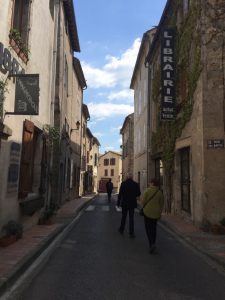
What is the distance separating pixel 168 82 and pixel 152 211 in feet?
27.1

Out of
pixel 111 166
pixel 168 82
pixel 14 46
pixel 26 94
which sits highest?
pixel 111 166

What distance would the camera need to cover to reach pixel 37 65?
11898mm

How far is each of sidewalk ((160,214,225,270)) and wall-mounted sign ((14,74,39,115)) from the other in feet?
15.3

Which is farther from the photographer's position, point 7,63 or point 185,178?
point 185,178

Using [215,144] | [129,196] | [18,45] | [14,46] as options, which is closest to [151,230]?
[129,196]

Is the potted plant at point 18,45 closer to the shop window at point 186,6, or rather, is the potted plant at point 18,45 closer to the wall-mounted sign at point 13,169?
the wall-mounted sign at point 13,169

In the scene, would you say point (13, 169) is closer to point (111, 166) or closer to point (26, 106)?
point (26, 106)

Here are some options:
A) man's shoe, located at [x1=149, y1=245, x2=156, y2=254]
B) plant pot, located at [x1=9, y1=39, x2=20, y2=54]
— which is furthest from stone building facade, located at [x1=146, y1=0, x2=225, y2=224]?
plant pot, located at [x1=9, y1=39, x2=20, y2=54]

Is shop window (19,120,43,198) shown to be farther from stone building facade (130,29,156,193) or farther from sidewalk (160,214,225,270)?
stone building facade (130,29,156,193)

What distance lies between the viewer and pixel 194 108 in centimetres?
1300

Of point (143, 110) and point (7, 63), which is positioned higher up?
point (143, 110)

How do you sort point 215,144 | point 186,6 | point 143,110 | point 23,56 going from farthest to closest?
point 143,110 < point 186,6 < point 215,144 < point 23,56

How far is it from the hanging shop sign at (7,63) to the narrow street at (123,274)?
3.88 meters

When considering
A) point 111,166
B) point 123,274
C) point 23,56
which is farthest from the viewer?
point 111,166
